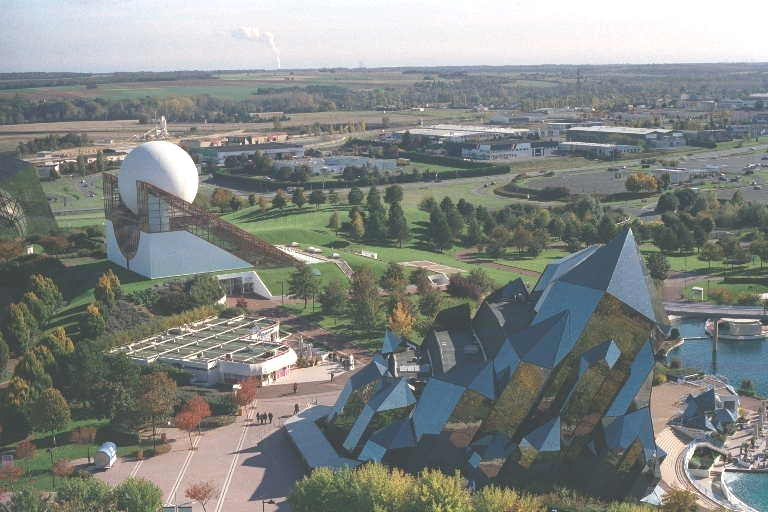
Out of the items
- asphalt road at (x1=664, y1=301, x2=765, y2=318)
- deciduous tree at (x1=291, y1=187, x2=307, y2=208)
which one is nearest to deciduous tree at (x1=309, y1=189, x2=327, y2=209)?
deciduous tree at (x1=291, y1=187, x2=307, y2=208)

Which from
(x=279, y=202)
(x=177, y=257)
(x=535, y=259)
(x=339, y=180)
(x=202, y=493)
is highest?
(x=177, y=257)

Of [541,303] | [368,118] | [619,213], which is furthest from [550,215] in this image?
[368,118]

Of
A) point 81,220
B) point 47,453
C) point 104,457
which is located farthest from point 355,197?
point 104,457

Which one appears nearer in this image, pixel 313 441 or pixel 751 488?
pixel 751 488

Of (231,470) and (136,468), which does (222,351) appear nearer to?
(136,468)

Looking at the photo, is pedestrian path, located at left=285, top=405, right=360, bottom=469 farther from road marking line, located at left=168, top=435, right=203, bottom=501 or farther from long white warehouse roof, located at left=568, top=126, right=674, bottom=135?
long white warehouse roof, located at left=568, top=126, right=674, bottom=135

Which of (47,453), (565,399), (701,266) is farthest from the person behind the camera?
(701,266)
